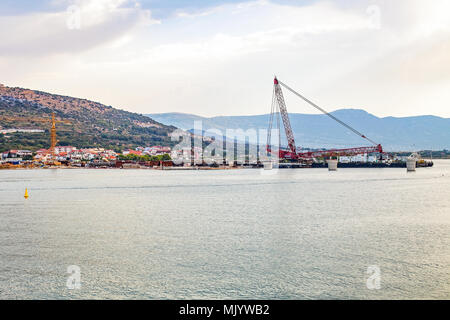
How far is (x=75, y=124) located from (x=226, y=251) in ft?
430

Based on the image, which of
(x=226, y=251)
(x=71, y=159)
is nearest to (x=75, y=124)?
(x=71, y=159)

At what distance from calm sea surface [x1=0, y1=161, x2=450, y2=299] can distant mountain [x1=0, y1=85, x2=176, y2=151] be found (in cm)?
9284

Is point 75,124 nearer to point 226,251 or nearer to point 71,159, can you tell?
point 71,159

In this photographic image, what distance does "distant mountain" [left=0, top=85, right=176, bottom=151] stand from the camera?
4555 inches

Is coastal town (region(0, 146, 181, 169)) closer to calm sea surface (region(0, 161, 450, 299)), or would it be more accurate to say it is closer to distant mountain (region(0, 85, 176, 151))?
distant mountain (region(0, 85, 176, 151))

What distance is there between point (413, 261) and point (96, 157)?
96917mm

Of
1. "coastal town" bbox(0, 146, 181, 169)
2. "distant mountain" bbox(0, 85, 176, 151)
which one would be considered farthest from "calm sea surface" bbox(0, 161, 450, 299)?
"distant mountain" bbox(0, 85, 176, 151)

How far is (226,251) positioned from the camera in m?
13.1

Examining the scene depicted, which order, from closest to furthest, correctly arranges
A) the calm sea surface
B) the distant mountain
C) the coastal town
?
the calm sea surface → the coastal town → the distant mountain

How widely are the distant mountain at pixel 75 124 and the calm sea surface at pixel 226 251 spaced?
305ft

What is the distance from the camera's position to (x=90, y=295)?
955 centimetres

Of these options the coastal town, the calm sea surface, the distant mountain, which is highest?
the distant mountain

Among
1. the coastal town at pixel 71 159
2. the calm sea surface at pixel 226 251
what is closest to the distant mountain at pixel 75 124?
the coastal town at pixel 71 159
